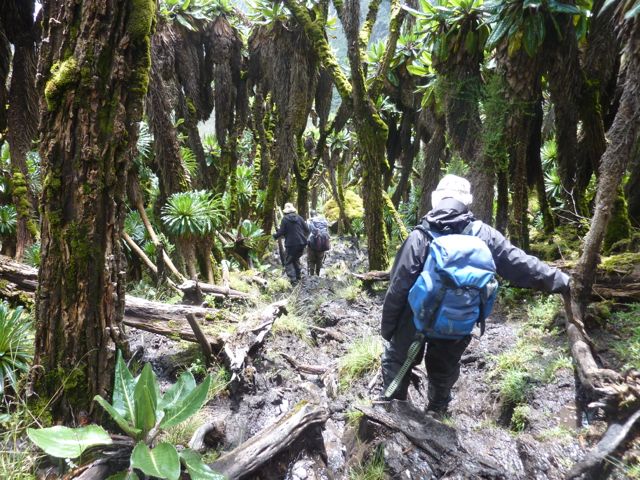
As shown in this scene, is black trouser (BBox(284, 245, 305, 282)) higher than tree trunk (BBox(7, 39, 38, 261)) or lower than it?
lower

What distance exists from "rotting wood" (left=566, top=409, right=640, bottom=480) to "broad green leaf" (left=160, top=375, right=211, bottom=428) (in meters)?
2.06

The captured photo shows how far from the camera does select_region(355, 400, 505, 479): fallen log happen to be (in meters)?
2.32

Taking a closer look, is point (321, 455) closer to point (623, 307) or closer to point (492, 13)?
point (623, 307)

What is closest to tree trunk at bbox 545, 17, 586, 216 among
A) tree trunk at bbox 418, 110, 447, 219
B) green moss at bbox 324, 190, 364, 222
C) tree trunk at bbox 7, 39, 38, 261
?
tree trunk at bbox 418, 110, 447, 219

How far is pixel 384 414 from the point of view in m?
2.77

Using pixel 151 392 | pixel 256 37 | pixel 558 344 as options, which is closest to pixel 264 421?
pixel 151 392

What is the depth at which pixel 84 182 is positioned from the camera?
2.10m

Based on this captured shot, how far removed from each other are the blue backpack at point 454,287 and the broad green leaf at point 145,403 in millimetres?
1697

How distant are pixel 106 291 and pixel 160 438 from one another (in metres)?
1.05

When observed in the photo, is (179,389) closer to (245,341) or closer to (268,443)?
(268,443)

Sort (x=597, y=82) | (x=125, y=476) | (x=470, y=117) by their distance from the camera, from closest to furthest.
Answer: (x=125, y=476) < (x=597, y=82) < (x=470, y=117)

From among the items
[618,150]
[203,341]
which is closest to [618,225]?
[618,150]

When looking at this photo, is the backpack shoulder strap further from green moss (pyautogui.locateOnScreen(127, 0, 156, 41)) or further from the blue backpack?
green moss (pyautogui.locateOnScreen(127, 0, 156, 41))

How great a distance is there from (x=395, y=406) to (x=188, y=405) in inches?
62.4
